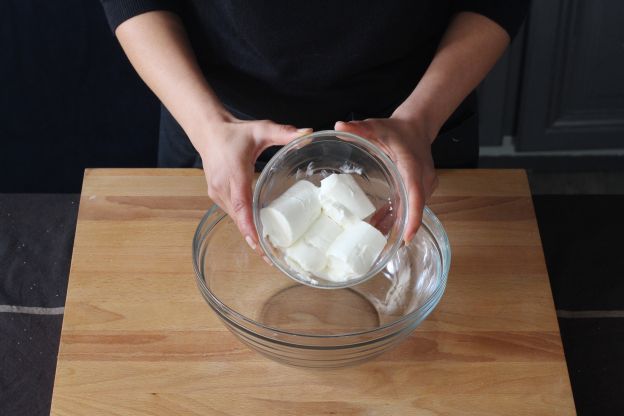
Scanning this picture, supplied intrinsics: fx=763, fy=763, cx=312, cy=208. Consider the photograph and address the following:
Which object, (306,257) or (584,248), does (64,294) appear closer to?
(306,257)

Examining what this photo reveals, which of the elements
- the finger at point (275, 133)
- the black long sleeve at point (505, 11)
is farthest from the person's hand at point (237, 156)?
the black long sleeve at point (505, 11)

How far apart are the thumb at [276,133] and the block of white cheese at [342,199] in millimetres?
63

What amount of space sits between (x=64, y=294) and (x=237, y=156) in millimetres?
473

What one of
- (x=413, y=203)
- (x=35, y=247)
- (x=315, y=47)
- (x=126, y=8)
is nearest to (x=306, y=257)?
(x=413, y=203)

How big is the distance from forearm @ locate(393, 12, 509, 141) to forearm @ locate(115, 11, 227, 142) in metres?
0.27

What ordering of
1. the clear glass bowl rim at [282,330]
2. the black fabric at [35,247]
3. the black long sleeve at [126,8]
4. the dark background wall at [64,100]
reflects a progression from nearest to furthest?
the clear glass bowl rim at [282,330] → the black long sleeve at [126,8] → the black fabric at [35,247] → the dark background wall at [64,100]

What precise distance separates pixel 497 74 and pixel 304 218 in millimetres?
1243

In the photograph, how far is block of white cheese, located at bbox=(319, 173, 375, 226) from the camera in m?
0.87

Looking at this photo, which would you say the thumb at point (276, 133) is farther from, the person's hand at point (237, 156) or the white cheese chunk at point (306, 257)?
the white cheese chunk at point (306, 257)

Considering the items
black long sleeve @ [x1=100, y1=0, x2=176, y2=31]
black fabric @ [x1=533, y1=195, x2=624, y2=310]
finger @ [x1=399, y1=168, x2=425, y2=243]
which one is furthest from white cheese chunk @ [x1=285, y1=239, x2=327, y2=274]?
black fabric @ [x1=533, y1=195, x2=624, y2=310]

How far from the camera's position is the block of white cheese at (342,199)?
0.87 meters

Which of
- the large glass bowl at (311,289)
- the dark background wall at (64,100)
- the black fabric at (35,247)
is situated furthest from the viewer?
the dark background wall at (64,100)

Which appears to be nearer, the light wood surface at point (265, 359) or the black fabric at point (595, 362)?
the light wood surface at point (265, 359)

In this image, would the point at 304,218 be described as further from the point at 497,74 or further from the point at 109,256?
the point at 497,74
